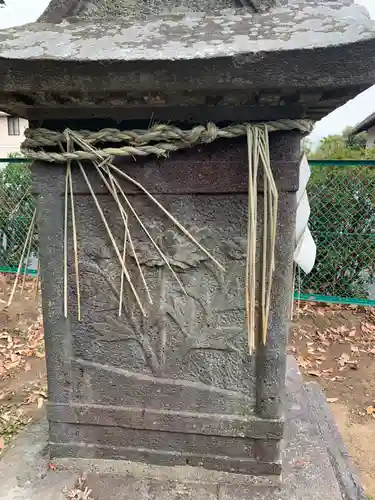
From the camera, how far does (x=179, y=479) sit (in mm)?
1526

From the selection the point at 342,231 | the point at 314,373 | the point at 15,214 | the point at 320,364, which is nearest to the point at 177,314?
the point at 314,373

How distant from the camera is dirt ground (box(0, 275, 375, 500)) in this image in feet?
9.07

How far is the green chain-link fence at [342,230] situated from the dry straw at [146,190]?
2.84m

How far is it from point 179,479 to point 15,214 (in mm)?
4133

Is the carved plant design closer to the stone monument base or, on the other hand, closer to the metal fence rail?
the stone monument base

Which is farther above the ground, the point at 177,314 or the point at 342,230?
the point at 177,314

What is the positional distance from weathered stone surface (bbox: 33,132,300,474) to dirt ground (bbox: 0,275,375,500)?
1081 millimetres

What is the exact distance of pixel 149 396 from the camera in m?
1.55

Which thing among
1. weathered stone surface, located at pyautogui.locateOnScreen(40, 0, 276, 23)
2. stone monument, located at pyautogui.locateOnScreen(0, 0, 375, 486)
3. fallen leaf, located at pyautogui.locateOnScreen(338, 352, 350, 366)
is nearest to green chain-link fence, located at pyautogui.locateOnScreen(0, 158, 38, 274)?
fallen leaf, located at pyautogui.locateOnScreen(338, 352, 350, 366)

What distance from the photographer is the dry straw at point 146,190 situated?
49.2 inches

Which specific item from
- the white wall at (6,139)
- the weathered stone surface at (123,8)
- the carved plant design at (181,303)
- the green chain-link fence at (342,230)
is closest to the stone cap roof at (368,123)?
the green chain-link fence at (342,230)

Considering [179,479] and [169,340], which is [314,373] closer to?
[179,479]

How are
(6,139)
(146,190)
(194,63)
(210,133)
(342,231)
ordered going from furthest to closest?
(6,139)
(342,231)
(146,190)
(210,133)
(194,63)

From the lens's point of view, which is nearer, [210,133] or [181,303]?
[210,133]
